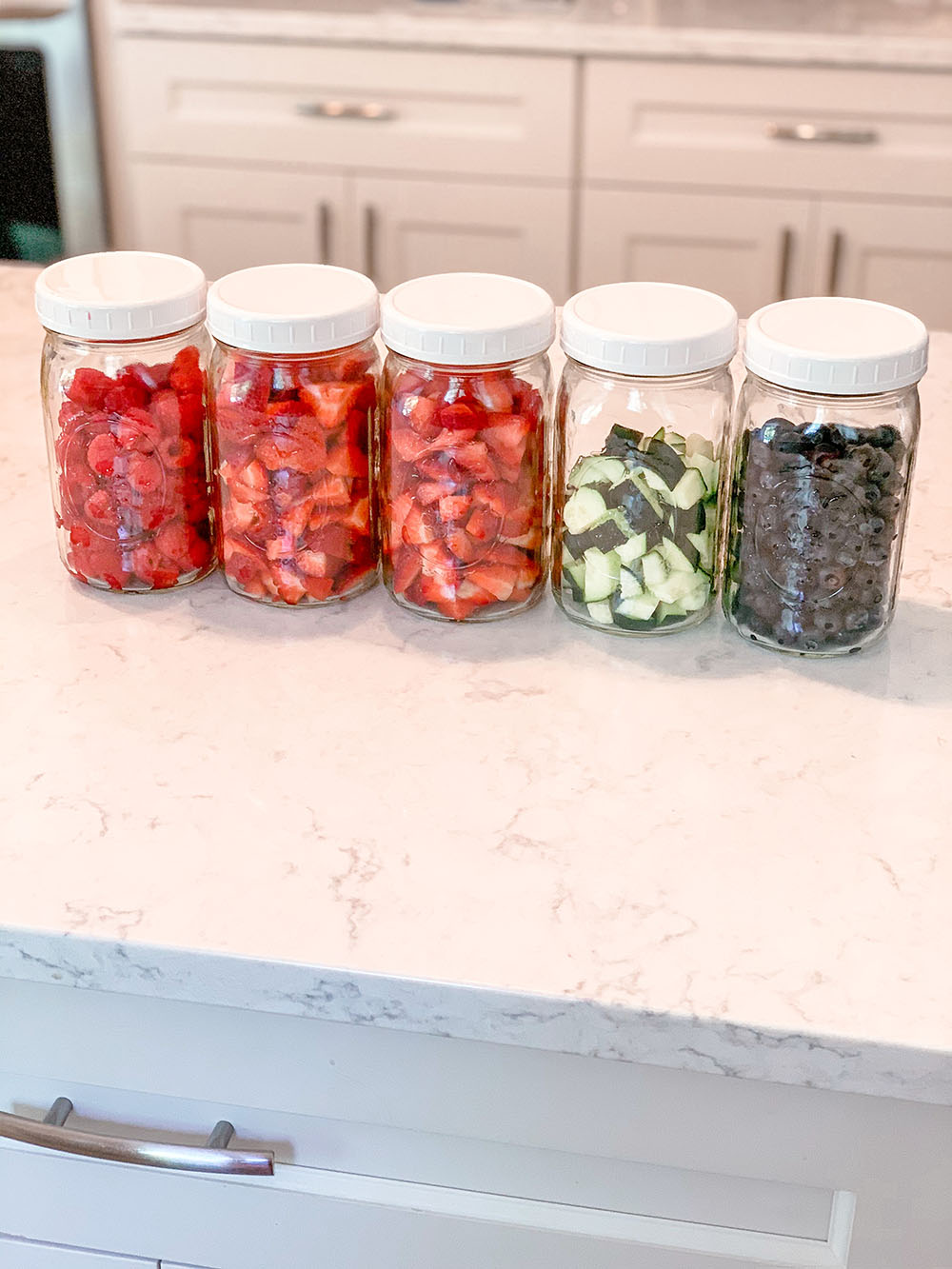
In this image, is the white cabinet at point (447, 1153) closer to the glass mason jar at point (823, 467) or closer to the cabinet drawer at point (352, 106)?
the glass mason jar at point (823, 467)

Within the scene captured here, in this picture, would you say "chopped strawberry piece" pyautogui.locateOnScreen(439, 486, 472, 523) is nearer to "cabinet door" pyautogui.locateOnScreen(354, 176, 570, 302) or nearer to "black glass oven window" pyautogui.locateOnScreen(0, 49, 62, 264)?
"cabinet door" pyautogui.locateOnScreen(354, 176, 570, 302)

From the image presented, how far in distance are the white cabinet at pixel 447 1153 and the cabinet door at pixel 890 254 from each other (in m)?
2.13

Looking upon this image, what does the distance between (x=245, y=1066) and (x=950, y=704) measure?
451mm

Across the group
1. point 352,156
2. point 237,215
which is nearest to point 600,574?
point 352,156

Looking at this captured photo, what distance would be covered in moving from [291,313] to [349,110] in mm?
1930

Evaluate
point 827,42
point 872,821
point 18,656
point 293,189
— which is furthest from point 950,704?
point 293,189

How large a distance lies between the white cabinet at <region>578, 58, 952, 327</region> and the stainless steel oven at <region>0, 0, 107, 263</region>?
3.19ft

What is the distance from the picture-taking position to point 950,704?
2.79 feet

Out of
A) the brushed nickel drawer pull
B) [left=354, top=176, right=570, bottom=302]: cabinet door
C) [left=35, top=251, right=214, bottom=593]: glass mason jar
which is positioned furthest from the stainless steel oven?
[left=35, top=251, right=214, bottom=593]: glass mason jar

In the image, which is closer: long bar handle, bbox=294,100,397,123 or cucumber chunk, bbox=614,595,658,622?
cucumber chunk, bbox=614,595,658,622

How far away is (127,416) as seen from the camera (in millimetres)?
898

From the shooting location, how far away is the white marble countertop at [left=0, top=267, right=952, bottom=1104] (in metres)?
0.66

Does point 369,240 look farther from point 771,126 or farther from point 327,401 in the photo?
point 327,401

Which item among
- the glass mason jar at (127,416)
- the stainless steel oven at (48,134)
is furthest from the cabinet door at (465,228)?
the glass mason jar at (127,416)
